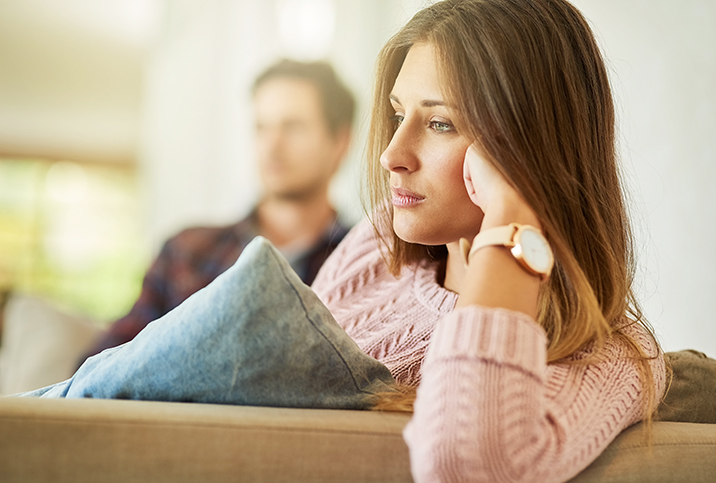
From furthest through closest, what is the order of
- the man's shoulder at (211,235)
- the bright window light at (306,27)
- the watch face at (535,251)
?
the bright window light at (306,27)
the man's shoulder at (211,235)
the watch face at (535,251)

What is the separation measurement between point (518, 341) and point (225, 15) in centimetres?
315

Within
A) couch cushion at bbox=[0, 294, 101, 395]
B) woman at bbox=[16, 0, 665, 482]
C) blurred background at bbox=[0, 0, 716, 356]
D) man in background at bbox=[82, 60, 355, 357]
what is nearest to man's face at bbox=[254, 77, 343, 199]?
man in background at bbox=[82, 60, 355, 357]

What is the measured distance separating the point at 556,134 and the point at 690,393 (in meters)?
0.40

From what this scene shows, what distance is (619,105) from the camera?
151 cm

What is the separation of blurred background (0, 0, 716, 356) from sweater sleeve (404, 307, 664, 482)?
2.24 feet

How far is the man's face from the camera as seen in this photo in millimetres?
3039

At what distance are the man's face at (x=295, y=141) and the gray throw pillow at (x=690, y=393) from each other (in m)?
2.30

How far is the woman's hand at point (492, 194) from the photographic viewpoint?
2.35 ft

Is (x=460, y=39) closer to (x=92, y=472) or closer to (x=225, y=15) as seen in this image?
(x=92, y=472)

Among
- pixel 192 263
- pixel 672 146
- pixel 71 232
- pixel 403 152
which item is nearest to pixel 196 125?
pixel 192 263

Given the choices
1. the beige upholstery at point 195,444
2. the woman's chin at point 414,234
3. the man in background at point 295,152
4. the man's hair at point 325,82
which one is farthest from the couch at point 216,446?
the man's hair at point 325,82

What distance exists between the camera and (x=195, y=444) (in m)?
0.57

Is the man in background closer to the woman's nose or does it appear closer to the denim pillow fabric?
the woman's nose

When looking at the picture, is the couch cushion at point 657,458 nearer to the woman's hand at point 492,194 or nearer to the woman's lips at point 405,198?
the woman's hand at point 492,194
